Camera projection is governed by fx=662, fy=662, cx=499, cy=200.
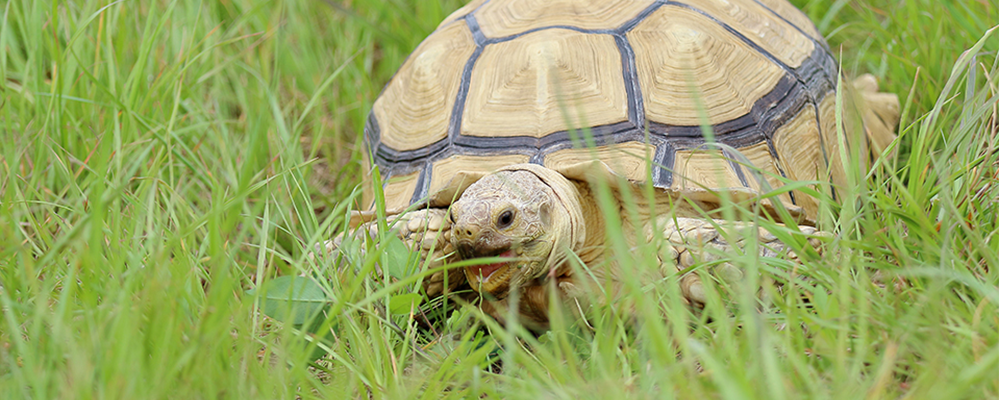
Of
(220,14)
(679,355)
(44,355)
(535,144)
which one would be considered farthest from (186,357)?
(220,14)

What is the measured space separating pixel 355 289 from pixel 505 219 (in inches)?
21.9

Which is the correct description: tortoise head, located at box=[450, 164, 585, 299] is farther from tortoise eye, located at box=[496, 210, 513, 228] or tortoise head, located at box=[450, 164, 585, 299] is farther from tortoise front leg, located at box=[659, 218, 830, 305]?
tortoise front leg, located at box=[659, 218, 830, 305]

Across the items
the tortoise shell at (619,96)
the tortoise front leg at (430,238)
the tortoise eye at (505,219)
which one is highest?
the tortoise shell at (619,96)

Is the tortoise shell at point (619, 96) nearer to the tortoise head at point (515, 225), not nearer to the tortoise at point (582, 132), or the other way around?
the tortoise at point (582, 132)

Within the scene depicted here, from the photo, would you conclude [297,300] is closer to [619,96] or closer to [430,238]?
[430,238]

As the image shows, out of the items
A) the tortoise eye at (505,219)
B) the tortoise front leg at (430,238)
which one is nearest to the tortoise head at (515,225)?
the tortoise eye at (505,219)

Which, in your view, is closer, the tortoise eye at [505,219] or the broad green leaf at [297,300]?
the broad green leaf at [297,300]

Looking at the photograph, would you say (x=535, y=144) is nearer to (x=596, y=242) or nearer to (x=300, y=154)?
(x=596, y=242)

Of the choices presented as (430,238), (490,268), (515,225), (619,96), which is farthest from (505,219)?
(619,96)

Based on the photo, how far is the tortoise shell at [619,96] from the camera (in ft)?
7.57

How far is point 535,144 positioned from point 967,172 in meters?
1.27

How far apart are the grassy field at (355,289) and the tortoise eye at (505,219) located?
305 millimetres

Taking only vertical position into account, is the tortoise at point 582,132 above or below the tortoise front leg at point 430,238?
above

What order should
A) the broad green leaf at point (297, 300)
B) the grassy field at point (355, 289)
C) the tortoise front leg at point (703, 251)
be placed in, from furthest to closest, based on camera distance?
the tortoise front leg at point (703, 251) → the broad green leaf at point (297, 300) → the grassy field at point (355, 289)
